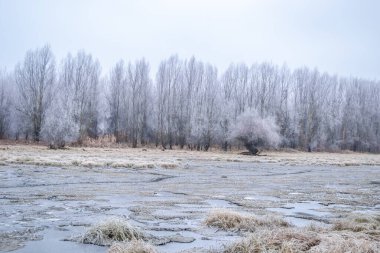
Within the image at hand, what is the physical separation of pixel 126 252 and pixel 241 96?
6438 centimetres

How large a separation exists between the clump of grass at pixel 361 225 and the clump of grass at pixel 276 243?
123 cm

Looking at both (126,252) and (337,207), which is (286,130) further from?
(126,252)

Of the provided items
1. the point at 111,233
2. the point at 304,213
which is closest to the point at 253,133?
the point at 304,213

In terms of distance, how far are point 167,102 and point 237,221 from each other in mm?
55937

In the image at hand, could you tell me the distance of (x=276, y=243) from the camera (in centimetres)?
546

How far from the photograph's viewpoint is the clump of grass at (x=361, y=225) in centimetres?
674

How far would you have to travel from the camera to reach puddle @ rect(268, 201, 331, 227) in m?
8.33

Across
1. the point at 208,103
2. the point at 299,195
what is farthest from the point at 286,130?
the point at 299,195

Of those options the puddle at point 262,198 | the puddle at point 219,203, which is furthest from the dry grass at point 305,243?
the puddle at point 262,198

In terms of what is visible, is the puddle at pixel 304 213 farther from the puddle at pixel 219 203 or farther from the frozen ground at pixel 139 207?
the puddle at pixel 219 203

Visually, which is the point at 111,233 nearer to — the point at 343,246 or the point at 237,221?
the point at 237,221

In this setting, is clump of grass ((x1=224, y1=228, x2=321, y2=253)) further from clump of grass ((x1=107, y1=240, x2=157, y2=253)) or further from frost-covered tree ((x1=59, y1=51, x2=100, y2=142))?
frost-covered tree ((x1=59, y1=51, x2=100, y2=142))

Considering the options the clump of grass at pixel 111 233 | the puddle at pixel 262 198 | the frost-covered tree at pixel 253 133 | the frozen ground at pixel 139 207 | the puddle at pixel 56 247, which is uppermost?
the frost-covered tree at pixel 253 133

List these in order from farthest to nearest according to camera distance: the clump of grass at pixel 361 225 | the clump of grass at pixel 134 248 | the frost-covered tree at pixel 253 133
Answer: the frost-covered tree at pixel 253 133
the clump of grass at pixel 361 225
the clump of grass at pixel 134 248
